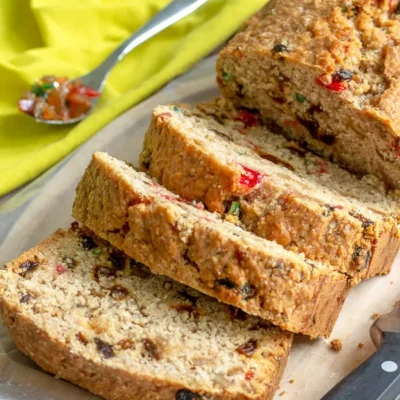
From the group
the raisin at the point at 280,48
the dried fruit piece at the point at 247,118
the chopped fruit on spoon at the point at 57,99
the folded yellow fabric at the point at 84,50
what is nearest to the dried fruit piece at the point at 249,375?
the dried fruit piece at the point at 247,118

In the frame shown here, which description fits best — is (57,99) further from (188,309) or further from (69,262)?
(188,309)

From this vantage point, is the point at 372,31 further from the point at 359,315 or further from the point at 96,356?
the point at 96,356

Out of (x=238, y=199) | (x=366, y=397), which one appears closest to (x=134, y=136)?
(x=238, y=199)

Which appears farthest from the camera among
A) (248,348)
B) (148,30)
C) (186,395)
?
(148,30)

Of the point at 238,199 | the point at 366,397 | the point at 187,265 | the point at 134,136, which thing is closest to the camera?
the point at 366,397

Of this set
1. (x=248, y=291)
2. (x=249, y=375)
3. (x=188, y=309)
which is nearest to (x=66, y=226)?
(x=188, y=309)

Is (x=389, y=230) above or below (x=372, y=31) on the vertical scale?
below
